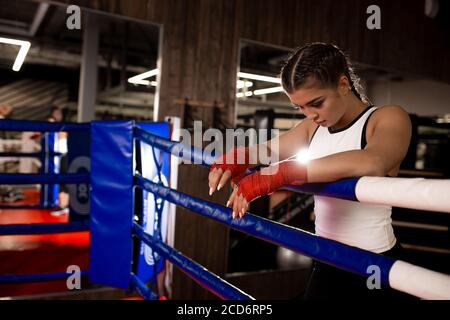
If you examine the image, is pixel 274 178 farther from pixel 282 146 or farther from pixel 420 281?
pixel 282 146

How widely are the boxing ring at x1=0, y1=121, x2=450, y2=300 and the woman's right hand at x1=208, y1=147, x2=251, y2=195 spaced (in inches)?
3.6

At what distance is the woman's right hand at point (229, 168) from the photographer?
4.00ft

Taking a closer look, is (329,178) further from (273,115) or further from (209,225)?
(273,115)

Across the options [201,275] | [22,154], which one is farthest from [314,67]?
[22,154]

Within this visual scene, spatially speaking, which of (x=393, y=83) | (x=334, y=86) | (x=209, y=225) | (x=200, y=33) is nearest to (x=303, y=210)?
(x=209, y=225)

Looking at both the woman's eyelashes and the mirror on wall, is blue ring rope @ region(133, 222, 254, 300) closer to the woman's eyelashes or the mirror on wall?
the woman's eyelashes

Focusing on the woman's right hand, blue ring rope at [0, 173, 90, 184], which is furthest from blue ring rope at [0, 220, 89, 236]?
the woman's right hand

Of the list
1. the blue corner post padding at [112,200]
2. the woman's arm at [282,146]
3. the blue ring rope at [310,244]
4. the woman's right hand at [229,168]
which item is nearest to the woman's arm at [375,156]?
the blue ring rope at [310,244]

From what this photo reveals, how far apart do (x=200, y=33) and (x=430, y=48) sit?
3.55m

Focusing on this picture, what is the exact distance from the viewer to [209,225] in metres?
3.86

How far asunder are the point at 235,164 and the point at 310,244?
40cm

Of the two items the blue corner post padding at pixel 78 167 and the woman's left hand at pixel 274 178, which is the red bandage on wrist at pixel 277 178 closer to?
the woman's left hand at pixel 274 178

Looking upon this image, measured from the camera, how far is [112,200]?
2.31m

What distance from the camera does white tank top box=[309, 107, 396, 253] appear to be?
1.25 m
